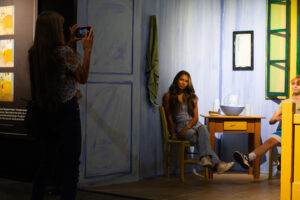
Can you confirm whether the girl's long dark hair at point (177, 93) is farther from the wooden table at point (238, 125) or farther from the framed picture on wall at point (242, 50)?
the framed picture on wall at point (242, 50)

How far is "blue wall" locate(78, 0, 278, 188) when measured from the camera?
194 inches

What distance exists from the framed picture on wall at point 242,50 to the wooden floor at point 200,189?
140cm

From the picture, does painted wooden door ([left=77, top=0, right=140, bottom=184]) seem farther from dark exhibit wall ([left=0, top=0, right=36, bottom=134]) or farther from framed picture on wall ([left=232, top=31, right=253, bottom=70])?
framed picture on wall ([left=232, top=31, right=253, bottom=70])

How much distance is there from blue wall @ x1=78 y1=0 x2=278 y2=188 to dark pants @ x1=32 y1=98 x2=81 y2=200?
1.73 meters

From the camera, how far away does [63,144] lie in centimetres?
298

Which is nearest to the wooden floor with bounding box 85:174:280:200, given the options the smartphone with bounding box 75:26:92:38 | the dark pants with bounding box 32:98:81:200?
the dark pants with bounding box 32:98:81:200

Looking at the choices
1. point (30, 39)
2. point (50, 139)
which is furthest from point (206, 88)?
point (50, 139)

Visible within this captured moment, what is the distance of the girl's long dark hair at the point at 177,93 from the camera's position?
5.71 m

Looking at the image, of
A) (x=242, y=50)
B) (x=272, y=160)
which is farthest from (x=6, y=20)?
(x=272, y=160)

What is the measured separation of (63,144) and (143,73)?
103 inches

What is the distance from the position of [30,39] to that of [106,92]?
0.89 metres

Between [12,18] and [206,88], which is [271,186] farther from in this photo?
[12,18]

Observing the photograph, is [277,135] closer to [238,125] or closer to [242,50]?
[238,125]

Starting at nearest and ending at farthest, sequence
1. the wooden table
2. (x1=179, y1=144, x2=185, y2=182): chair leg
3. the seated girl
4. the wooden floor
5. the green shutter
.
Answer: the wooden floor < (x1=179, y1=144, x2=185, y2=182): chair leg < the seated girl < the wooden table < the green shutter
